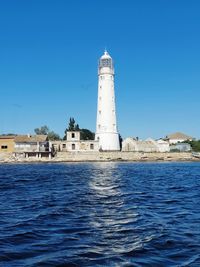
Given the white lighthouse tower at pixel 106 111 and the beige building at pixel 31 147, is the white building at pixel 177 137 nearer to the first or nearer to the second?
the white lighthouse tower at pixel 106 111

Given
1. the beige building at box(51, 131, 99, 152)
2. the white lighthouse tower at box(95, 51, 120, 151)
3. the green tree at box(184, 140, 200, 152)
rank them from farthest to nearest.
A: the green tree at box(184, 140, 200, 152), the beige building at box(51, 131, 99, 152), the white lighthouse tower at box(95, 51, 120, 151)

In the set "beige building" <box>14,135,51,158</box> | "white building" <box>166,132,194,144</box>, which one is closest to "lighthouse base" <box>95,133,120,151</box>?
"beige building" <box>14,135,51,158</box>

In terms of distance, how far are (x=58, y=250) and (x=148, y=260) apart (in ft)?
6.62

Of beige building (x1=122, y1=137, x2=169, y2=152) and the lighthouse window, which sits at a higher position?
the lighthouse window

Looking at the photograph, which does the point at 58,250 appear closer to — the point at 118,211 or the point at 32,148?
the point at 118,211

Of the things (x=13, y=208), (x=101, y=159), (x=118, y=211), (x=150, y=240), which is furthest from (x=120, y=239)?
(x=101, y=159)

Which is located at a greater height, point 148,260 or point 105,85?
point 105,85

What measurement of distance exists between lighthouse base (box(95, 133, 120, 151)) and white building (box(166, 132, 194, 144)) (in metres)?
57.7

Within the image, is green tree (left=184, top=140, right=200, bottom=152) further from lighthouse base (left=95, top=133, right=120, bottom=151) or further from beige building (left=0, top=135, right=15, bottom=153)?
beige building (left=0, top=135, right=15, bottom=153)

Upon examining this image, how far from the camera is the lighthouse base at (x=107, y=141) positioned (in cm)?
10692

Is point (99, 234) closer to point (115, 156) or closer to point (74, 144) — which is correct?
point (115, 156)

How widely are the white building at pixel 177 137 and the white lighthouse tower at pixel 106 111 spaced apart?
58168 mm

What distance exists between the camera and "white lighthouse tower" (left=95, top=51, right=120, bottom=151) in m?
106

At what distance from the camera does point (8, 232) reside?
39.9 feet
